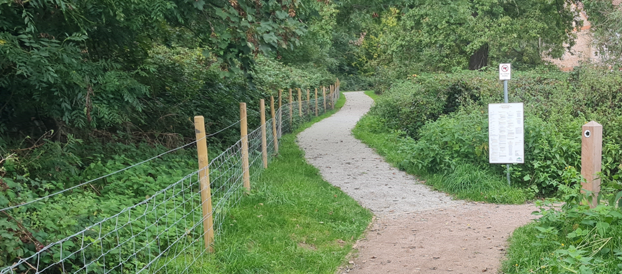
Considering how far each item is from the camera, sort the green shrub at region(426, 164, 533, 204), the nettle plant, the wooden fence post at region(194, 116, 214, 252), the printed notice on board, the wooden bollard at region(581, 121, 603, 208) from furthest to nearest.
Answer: the printed notice on board
the green shrub at region(426, 164, 533, 204)
the wooden bollard at region(581, 121, 603, 208)
the wooden fence post at region(194, 116, 214, 252)
the nettle plant

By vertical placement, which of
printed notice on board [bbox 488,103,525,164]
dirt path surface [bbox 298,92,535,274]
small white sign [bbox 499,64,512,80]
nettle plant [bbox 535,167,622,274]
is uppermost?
small white sign [bbox 499,64,512,80]

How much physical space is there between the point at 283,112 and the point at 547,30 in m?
12.9

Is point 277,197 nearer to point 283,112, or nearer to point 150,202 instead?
point 150,202

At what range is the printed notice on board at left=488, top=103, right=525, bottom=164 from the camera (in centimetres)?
821

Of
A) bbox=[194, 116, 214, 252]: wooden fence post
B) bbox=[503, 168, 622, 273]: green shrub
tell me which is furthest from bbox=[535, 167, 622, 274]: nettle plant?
bbox=[194, 116, 214, 252]: wooden fence post

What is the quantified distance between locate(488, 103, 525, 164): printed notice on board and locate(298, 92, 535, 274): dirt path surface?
1.04m

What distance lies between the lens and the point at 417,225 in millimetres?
6547

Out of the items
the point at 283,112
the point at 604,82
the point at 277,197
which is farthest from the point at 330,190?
the point at 283,112

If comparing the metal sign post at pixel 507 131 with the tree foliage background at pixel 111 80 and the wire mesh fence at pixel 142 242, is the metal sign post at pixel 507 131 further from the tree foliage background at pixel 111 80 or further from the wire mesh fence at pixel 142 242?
the wire mesh fence at pixel 142 242

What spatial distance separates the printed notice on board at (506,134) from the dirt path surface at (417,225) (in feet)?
3.41

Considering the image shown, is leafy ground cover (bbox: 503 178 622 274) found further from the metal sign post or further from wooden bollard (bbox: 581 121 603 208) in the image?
the metal sign post

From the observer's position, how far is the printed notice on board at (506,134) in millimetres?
8211

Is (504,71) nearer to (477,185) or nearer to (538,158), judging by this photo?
(538,158)

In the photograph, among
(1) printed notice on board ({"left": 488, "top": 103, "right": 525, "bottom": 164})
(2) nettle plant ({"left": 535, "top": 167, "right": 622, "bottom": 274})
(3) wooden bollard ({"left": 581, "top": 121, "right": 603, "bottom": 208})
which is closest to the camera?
(2) nettle plant ({"left": 535, "top": 167, "right": 622, "bottom": 274})
